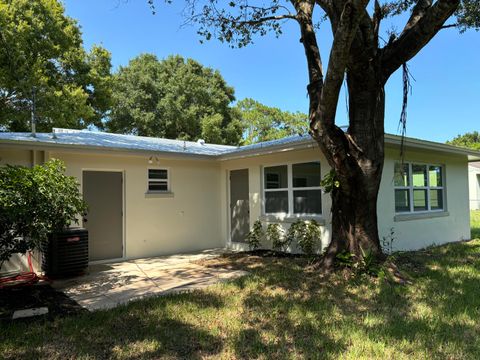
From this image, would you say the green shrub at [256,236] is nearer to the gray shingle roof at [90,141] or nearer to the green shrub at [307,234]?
the green shrub at [307,234]

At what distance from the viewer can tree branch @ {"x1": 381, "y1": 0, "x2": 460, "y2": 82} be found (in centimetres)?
552

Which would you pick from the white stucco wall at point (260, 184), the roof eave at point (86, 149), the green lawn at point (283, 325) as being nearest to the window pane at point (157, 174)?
the roof eave at point (86, 149)

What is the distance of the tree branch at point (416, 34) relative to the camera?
552 centimetres

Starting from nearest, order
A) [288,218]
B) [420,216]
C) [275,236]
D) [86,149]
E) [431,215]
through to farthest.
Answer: [86,149] < [288,218] < [275,236] < [420,216] < [431,215]

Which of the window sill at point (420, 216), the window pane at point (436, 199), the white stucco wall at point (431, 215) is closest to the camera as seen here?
the white stucco wall at point (431, 215)

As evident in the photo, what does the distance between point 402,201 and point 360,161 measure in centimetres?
365

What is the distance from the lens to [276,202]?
9625 millimetres

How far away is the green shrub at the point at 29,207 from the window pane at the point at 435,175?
374 inches

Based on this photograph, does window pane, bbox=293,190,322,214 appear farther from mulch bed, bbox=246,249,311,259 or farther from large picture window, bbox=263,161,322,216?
mulch bed, bbox=246,249,311,259

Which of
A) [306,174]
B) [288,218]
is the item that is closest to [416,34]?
[306,174]

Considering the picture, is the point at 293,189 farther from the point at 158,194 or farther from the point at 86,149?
the point at 86,149

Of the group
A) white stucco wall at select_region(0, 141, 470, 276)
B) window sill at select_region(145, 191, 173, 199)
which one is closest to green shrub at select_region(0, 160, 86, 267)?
white stucco wall at select_region(0, 141, 470, 276)

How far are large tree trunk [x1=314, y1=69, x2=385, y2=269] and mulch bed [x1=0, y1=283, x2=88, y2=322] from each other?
176 inches

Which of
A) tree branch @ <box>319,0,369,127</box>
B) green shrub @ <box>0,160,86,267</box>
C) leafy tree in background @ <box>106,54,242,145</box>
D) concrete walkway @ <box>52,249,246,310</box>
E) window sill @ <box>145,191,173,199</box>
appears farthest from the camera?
leafy tree in background @ <box>106,54,242,145</box>
